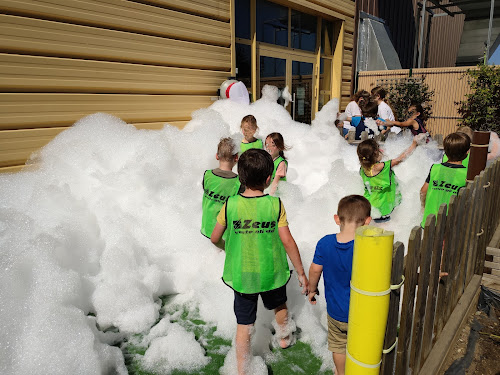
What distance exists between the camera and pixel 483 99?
9680 mm

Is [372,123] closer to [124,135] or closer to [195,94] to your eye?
[195,94]

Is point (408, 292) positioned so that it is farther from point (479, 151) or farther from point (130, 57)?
point (130, 57)

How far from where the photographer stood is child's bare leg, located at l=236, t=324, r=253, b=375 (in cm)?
233

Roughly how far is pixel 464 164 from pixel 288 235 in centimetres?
234

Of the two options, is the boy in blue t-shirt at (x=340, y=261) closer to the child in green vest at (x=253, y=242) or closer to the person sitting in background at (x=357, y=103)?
the child in green vest at (x=253, y=242)

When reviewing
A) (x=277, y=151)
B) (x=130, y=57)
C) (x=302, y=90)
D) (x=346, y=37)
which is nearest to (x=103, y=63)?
(x=130, y=57)

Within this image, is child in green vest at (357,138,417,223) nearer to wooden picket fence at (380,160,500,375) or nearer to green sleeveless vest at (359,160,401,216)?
green sleeveless vest at (359,160,401,216)

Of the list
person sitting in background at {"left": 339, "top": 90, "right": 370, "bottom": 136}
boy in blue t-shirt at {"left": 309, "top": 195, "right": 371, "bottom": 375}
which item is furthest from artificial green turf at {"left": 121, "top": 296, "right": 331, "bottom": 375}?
person sitting in background at {"left": 339, "top": 90, "right": 370, "bottom": 136}

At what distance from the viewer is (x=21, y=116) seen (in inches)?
157

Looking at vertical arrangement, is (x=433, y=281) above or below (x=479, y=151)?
below

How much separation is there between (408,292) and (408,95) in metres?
10.2

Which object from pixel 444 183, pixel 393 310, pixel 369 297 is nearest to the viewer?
pixel 369 297

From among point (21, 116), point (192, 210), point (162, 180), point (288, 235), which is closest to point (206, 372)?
point (288, 235)

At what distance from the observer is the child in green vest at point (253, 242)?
2.21 meters
